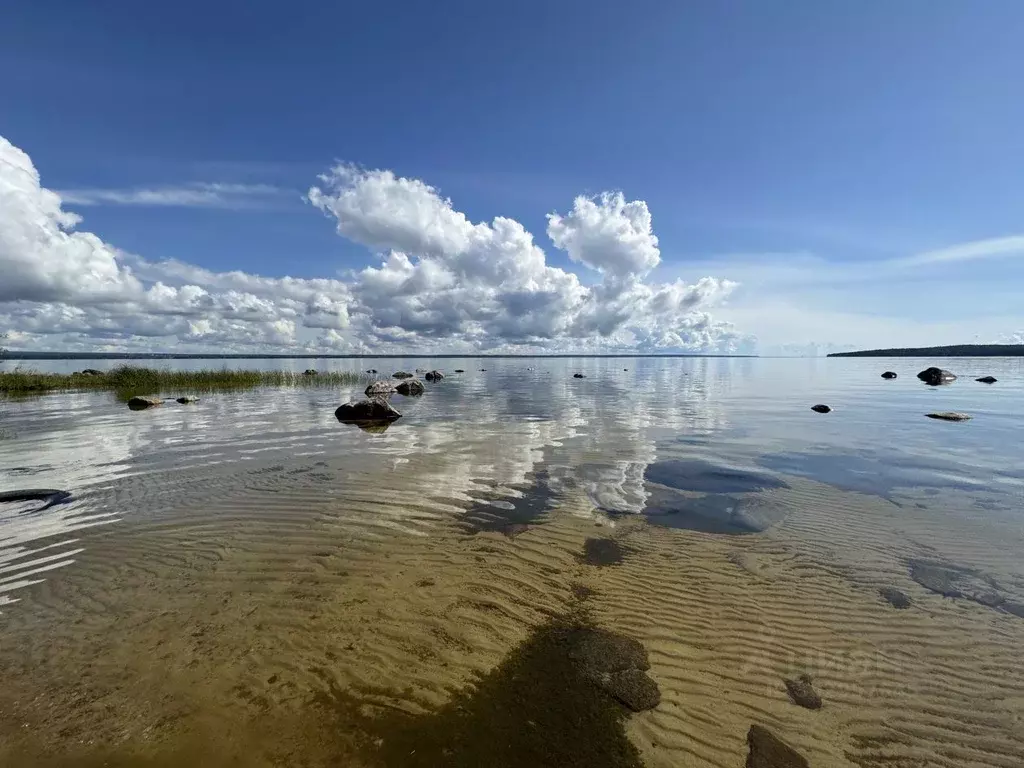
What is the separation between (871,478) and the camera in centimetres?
1388

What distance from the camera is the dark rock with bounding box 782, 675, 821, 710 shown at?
5.10 m

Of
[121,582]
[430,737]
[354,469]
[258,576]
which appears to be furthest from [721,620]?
[354,469]

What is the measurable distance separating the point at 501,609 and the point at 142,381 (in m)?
59.2

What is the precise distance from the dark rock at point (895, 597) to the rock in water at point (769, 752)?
13.0ft

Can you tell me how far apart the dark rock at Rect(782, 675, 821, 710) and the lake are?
0.06m

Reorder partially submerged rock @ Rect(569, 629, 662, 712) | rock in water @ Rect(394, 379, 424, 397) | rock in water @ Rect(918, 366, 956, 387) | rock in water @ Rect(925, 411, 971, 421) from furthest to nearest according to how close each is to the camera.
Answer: rock in water @ Rect(918, 366, 956, 387) → rock in water @ Rect(394, 379, 424, 397) → rock in water @ Rect(925, 411, 971, 421) → partially submerged rock @ Rect(569, 629, 662, 712)

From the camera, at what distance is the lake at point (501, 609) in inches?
185

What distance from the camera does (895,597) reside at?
7.30 m

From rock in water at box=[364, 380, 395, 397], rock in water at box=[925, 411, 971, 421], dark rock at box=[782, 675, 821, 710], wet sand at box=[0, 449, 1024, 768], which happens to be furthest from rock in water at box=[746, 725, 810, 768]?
rock in water at box=[364, 380, 395, 397]

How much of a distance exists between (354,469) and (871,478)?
16.0 m

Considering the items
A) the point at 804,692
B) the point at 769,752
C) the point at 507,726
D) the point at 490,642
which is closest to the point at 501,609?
the point at 490,642

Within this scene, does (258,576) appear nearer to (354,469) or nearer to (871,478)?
(354,469)

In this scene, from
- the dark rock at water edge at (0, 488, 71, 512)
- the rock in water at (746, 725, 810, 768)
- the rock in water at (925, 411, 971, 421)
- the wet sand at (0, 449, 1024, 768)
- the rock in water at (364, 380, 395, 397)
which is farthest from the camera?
the rock in water at (364, 380, 395, 397)

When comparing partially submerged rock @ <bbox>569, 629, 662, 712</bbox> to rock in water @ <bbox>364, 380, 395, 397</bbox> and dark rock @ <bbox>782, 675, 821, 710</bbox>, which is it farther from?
rock in water @ <bbox>364, 380, 395, 397</bbox>
